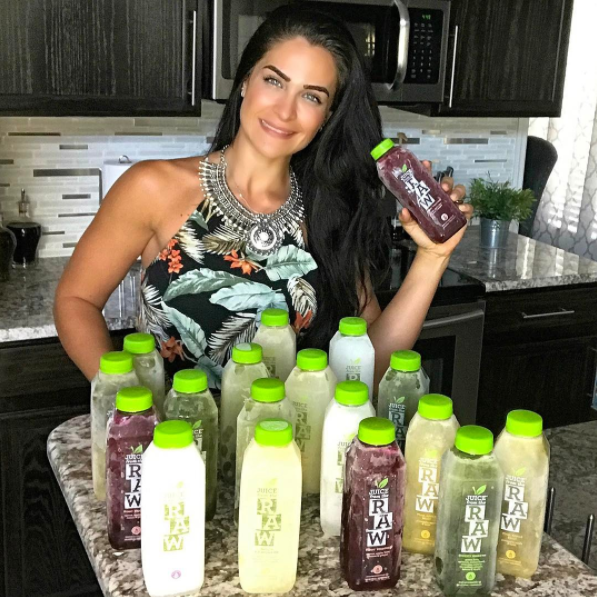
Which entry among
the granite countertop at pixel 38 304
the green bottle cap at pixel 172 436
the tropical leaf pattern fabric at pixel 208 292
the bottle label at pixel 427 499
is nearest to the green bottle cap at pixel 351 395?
the bottle label at pixel 427 499

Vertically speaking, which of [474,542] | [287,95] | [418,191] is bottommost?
[474,542]

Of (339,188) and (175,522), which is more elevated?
(339,188)

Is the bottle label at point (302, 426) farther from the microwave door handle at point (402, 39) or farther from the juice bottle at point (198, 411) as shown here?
the microwave door handle at point (402, 39)

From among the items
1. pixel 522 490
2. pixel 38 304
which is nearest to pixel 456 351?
pixel 38 304

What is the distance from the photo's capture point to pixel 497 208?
9.75ft

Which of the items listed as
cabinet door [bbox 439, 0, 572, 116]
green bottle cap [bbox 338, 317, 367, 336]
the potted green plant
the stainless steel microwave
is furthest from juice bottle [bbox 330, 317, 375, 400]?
the potted green plant

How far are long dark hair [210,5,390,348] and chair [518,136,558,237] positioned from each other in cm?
187

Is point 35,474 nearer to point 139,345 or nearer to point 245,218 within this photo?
point 245,218

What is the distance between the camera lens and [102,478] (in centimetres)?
113

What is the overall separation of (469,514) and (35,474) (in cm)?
153

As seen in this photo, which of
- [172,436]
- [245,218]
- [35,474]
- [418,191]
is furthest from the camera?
[35,474]

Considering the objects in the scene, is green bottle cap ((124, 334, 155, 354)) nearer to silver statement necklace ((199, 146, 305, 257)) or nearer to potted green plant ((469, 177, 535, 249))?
silver statement necklace ((199, 146, 305, 257))

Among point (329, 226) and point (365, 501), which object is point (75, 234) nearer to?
point (329, 226)

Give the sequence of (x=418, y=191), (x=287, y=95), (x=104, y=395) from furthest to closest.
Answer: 1. (x=287, y=95)
2. (x=418, y=191)
3. (x=104, y=395)
